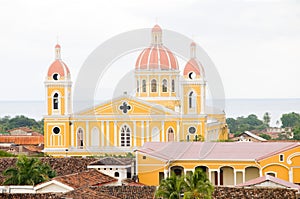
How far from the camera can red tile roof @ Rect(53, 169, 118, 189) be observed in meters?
38.5

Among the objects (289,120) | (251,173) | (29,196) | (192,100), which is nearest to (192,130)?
(192,100)

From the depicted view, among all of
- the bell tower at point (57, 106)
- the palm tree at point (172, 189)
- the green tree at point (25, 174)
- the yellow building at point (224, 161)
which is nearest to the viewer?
the palm tree at point (172, 189)

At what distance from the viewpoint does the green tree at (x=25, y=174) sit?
39469mm

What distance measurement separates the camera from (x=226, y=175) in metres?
51.0

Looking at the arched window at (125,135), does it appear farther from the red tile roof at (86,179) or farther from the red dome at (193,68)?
the red tile roof at (86,179)

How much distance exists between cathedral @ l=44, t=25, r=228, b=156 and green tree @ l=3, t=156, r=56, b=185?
77.4 feet

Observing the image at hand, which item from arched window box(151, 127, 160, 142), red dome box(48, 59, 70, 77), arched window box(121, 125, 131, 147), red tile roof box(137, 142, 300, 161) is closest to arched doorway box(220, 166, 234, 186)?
red tile roof box(137, 142, 300, 161)

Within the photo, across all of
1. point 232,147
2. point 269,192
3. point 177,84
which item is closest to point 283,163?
point 232,147

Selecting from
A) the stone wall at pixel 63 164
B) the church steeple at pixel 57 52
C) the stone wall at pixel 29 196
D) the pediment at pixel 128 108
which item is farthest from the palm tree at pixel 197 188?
the church steeple at pixel 57 52

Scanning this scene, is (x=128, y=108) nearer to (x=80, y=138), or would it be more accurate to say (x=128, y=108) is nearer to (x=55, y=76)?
(x=80, y=138)

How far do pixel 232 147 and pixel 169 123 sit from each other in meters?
15.1

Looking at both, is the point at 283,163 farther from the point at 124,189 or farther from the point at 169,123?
the point at 169,123

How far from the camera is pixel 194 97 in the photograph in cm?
6800

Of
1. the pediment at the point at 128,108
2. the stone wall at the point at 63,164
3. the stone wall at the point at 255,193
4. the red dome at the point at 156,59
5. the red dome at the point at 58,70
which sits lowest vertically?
the stone wall at the point at 255,193
